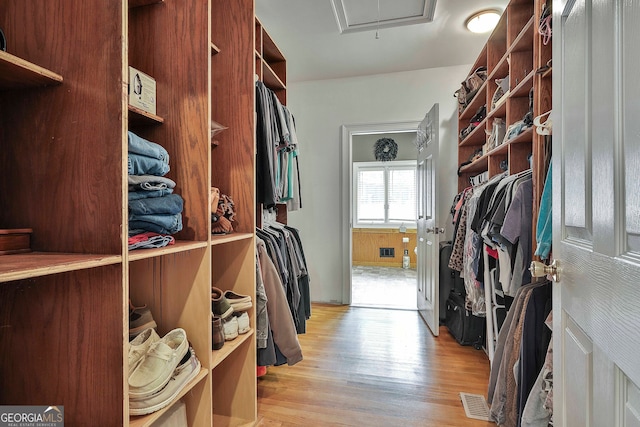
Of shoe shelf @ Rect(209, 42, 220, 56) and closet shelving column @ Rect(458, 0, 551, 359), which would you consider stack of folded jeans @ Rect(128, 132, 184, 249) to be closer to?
shoe shelf @ Rect(209, 42, 220, 56)

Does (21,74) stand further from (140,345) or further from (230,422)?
(230,422)

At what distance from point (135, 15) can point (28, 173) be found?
2.42ft

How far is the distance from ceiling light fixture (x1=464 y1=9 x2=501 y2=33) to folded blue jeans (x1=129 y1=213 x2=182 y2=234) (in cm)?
264

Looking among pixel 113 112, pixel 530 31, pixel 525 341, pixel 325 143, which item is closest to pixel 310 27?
pixel 325 143

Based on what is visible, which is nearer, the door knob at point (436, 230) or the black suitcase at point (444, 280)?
the door knob at point (436, 230)

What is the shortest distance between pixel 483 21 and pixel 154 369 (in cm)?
301

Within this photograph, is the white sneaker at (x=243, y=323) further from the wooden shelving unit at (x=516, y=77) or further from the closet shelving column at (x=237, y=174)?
the wooden shelving unit at (x=516, y=77)

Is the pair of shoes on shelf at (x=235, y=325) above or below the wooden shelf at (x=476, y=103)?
below

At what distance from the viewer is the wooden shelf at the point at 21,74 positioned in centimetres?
60

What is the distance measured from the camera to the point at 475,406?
1589mm

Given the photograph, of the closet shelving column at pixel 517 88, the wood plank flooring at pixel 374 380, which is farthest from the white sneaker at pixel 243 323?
the closet shelving column at pixel 517 88

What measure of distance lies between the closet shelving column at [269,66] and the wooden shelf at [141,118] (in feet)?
2.79

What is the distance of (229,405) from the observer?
139 centimetres

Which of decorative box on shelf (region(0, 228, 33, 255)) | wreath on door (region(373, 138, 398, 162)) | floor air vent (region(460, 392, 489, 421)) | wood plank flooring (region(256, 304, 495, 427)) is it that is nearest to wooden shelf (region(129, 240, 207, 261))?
decorative box on shelf (region(0, 228, 33, 255))
